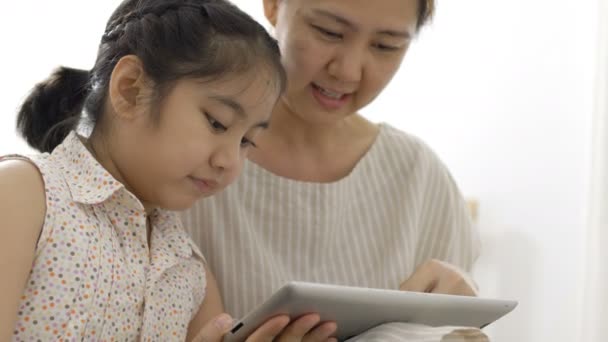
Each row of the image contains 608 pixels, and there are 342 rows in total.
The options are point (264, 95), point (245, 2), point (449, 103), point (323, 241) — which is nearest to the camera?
point (264, 95)

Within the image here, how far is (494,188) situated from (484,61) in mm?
417

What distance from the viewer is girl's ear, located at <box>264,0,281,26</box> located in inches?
54.1

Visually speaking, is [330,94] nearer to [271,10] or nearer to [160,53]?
[271,10]

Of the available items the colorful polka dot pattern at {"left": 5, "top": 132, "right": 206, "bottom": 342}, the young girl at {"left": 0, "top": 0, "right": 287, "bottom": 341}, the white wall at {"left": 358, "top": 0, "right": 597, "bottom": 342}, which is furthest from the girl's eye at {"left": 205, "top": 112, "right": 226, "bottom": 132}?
the white wall at {"left": 358, "top": 0, "right": 597, "bottom": 342}

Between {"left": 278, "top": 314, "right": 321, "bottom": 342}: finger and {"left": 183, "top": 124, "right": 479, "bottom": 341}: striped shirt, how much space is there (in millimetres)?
345

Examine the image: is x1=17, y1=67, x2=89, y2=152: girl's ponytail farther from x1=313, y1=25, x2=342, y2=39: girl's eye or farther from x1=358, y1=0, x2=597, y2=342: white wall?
x1=358, y1=0, x2=597, y2=342: white wall

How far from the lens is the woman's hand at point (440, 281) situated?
1277 mm

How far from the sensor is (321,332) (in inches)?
40.0

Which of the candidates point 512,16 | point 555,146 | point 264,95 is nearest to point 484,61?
point 512,16

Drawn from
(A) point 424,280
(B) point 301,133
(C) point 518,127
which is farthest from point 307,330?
(C) point 518,127

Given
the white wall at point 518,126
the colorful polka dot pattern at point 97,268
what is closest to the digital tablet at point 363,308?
the colorful polka dot pattern at point 97,268

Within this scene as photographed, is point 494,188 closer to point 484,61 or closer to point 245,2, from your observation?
point 484,61

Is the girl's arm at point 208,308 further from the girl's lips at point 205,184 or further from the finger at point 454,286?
the finger at point 454,286

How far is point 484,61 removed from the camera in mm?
2664
